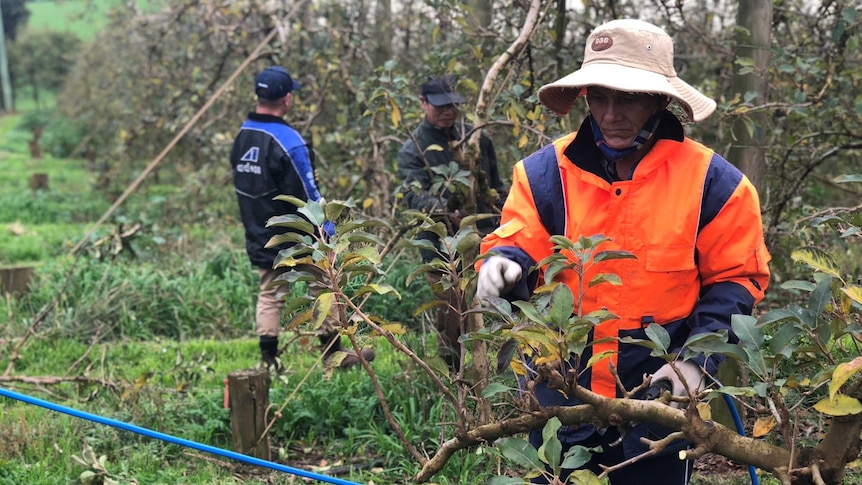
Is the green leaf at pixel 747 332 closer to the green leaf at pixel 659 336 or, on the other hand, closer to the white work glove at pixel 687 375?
the green leaf at pixel 659 336

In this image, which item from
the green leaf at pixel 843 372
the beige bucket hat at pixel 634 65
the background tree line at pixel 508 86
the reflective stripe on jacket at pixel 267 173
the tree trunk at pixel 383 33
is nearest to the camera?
the green leaf at pixel 843 372

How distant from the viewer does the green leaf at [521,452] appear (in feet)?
5.32

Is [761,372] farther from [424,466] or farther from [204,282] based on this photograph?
[204,282]

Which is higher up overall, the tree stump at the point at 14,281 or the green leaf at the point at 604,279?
the green leaf at the point at 604,279

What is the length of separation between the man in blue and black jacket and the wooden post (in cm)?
90

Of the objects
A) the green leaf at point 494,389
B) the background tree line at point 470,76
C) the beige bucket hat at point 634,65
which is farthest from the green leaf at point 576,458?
the background tree line at point 470,76

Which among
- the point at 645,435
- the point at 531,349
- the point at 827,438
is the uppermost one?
the point at 531,349

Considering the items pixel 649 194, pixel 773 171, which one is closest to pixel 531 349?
pixel 649 194

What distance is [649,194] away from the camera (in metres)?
1.96

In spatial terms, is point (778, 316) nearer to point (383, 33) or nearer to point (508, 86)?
point (508, 86)

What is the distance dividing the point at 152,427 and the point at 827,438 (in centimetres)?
321

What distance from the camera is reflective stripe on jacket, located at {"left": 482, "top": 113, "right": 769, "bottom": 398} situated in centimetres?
193

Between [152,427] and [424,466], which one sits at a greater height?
[424,466]

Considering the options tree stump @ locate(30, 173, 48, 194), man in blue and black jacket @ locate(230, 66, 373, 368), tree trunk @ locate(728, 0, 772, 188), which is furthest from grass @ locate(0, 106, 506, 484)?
tree stump @ locate(30, 173, 48, 194)
